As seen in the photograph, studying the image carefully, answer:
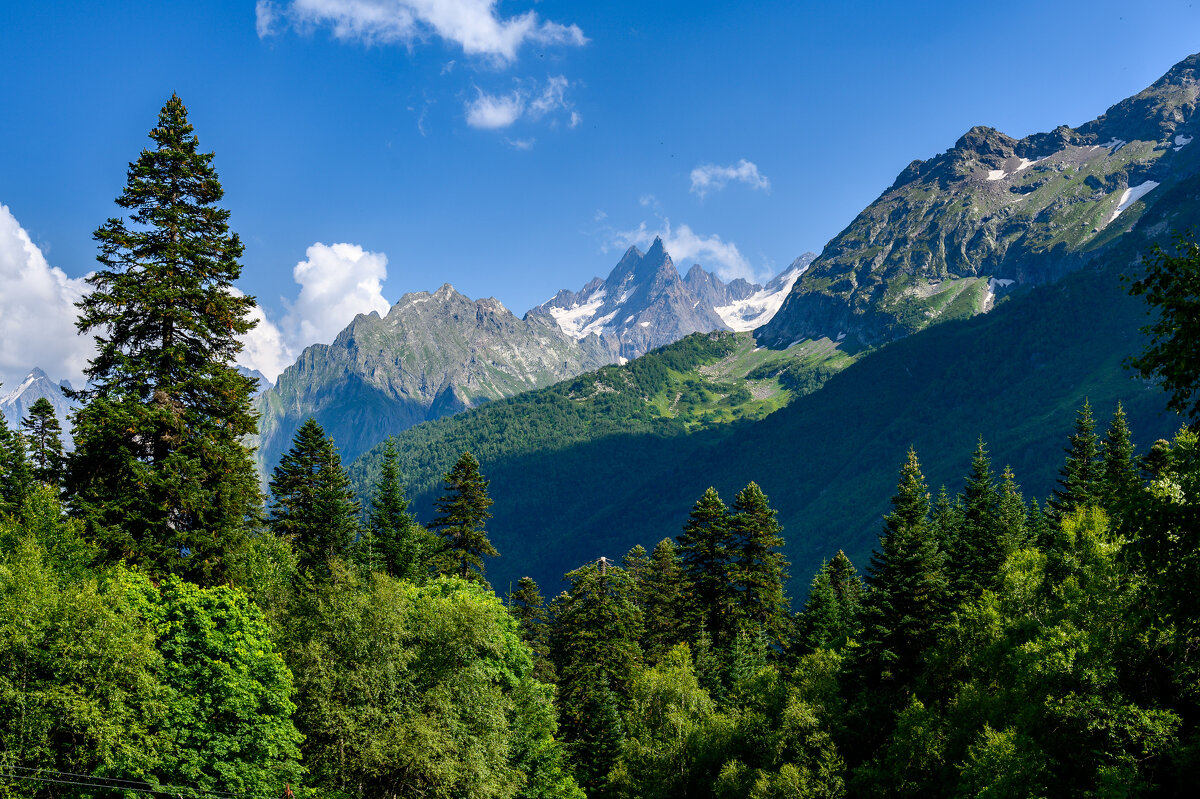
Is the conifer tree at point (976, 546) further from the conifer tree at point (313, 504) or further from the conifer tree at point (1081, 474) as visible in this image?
the conifer tree at point (313, 504)

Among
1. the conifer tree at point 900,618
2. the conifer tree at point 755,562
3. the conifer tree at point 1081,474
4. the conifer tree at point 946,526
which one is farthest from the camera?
the conifer tree at point 755,562

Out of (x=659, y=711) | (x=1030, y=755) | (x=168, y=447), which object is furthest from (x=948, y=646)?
(x=168, y=447)

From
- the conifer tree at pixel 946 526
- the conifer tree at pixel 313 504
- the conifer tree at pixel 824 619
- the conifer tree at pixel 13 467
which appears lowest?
the conifer tree at pixel 824 619

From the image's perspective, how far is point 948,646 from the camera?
129 ft

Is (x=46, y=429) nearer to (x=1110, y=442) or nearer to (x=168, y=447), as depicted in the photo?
(x=168, y=447)

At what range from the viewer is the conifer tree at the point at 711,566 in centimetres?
5716

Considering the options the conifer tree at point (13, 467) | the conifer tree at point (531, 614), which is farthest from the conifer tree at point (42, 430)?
the conifer tree at point (531, 614)

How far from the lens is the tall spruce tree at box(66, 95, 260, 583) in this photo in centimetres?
2619

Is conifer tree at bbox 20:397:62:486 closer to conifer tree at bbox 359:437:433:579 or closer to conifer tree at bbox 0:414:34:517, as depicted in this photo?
conifer tree at bbox 0:414:34:517

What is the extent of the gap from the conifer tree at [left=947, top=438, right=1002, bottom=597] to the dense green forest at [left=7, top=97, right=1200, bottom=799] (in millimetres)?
230

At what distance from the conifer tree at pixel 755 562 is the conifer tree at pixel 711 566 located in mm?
775

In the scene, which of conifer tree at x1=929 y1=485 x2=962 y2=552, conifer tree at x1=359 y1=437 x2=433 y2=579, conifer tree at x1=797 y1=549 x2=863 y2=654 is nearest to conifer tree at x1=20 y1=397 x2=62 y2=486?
conifer tree at x1=359 y1=437 x2=433 y2=579

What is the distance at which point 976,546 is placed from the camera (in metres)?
48.9

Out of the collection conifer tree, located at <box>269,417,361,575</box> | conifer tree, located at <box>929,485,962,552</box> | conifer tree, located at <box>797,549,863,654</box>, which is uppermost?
conifer tree, located at <box>269,417,361,575</box>
